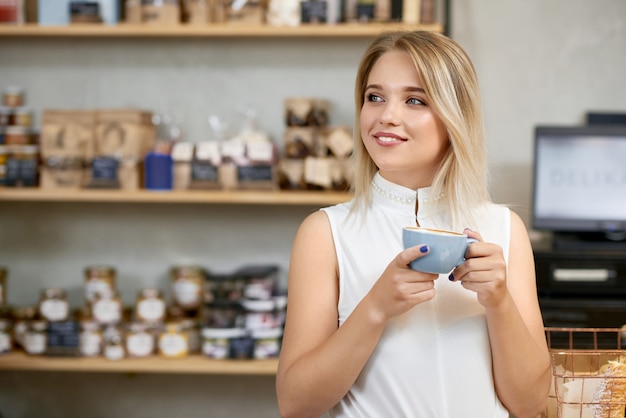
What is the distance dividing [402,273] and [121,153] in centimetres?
202

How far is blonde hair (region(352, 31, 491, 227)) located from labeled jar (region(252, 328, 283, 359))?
5.24 ft

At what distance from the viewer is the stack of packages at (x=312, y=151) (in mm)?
2916

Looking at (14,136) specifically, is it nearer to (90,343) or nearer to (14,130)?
(14,130)

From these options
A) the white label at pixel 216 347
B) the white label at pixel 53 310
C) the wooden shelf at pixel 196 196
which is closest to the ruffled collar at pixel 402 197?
the wooden shelf at pixel 196 196

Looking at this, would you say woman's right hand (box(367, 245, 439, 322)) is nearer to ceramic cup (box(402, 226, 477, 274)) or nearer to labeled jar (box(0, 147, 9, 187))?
ceramic cup (box(402, 226, 477, 274))

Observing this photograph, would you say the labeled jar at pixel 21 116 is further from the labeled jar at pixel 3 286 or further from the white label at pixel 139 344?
the white label at pixel 139 344

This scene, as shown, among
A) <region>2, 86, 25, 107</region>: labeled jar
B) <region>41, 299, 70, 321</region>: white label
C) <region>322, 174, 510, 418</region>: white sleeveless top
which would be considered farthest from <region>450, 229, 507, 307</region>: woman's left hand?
<region>2, 86, 25, 107</region>: labeled jar

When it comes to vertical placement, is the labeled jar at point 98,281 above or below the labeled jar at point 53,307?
above

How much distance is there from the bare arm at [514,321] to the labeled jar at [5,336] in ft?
7.41

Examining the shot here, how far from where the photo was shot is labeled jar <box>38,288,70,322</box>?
305 centimetres

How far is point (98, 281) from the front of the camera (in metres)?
3.07

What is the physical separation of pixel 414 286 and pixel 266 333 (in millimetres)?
1825

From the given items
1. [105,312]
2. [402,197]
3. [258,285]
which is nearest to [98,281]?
[105,312]

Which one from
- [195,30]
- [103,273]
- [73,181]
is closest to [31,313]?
[103,273]
